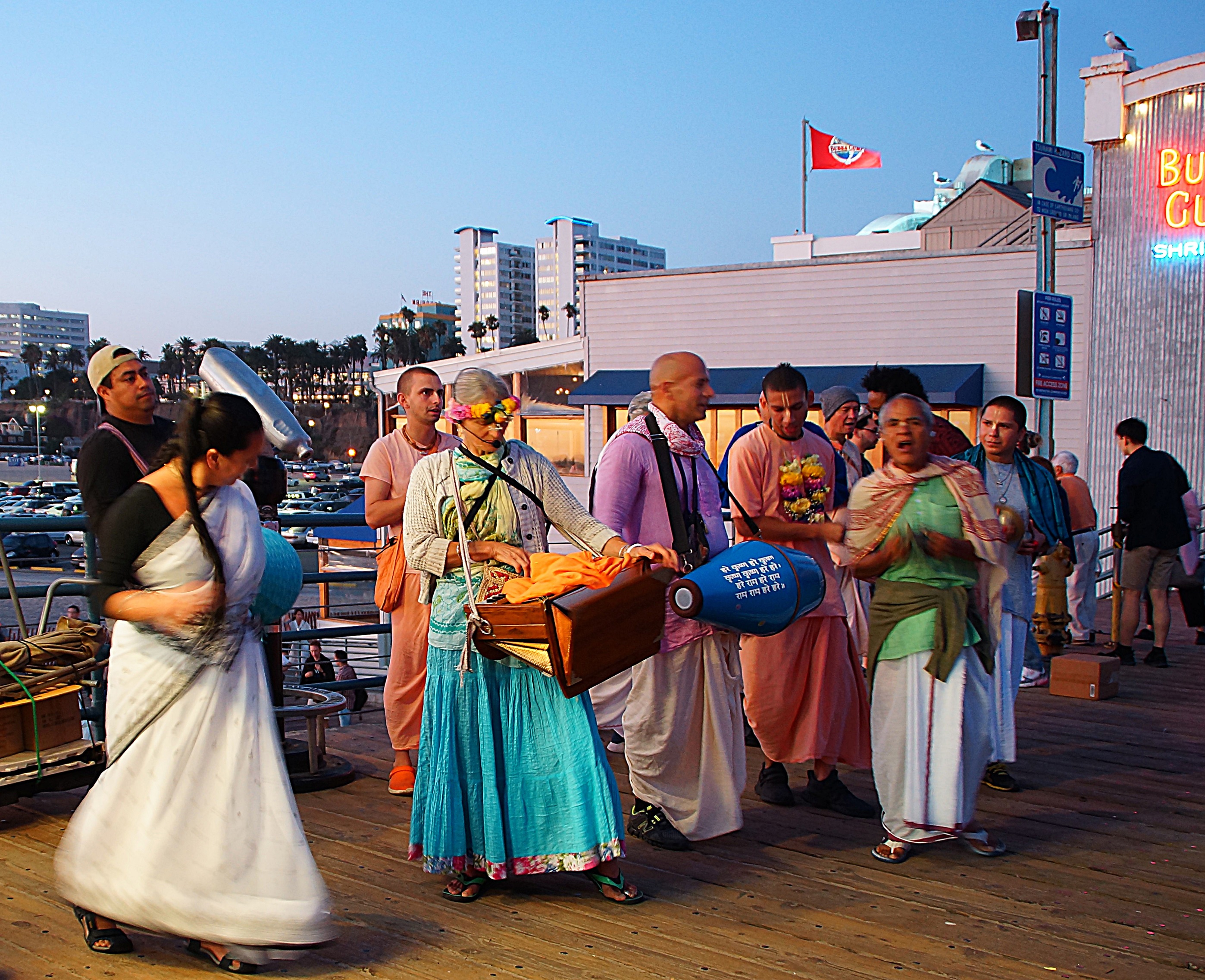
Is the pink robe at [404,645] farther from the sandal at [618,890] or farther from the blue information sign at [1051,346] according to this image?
the blue information sign at [1051,346]

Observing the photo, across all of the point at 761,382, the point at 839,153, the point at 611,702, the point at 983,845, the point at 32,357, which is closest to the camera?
the point at 983,845

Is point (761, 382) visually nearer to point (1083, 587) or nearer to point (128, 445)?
point (1083, 587)

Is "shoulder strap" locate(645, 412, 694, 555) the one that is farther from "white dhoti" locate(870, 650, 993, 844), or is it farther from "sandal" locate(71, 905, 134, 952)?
"sandal" locate(71, 905, 134, 952)

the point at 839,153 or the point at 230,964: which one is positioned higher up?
the point at 839,153

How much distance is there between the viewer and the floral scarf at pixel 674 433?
4508 mm

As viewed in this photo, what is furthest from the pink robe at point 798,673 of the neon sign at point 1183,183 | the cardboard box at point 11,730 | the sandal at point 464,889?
the neon sign at point 1183,183

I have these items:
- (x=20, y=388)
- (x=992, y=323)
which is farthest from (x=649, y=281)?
(x=20, y=388)

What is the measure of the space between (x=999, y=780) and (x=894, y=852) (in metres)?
1.34

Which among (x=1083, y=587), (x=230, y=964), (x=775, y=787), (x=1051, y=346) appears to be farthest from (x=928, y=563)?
(x=1083, y=587)

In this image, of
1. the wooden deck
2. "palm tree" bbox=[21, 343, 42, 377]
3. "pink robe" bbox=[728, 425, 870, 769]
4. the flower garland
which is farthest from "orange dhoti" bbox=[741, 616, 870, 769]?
"palm tree" bbox=[21, 343, 42, 377]

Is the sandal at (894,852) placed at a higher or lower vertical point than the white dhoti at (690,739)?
lower

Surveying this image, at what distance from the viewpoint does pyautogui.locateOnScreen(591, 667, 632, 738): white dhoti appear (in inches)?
253

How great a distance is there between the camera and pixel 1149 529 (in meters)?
8.91

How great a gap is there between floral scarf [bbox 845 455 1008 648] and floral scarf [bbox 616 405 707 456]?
659mm
